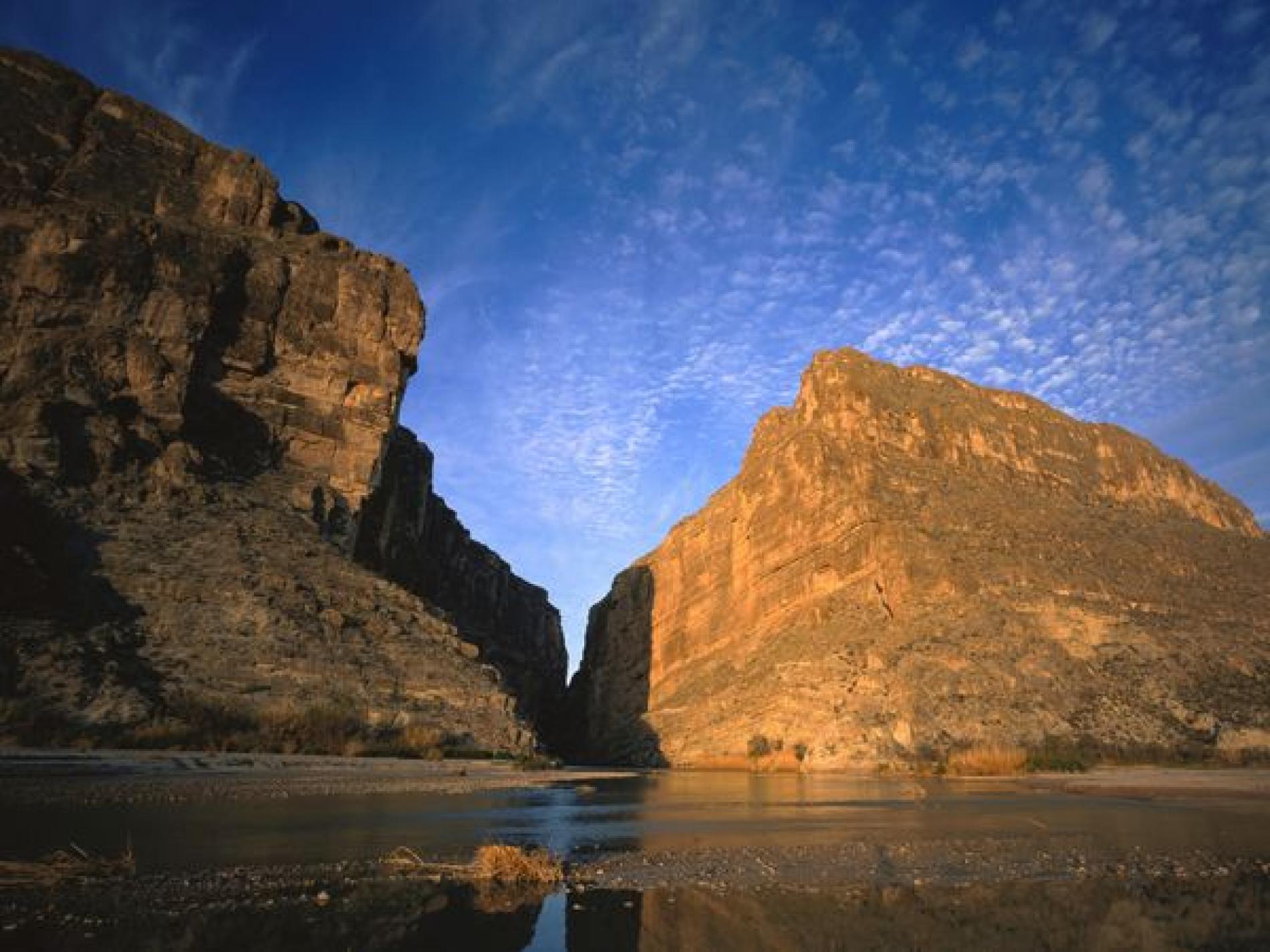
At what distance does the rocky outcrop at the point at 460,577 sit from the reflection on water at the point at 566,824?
30847 millimetres

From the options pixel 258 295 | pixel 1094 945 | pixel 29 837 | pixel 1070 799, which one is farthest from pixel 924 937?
pixel 258 295

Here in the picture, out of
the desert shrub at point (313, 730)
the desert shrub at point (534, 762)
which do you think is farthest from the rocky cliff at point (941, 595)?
the desert shrub at point (313, 730)

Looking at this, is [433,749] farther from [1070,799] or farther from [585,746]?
[585,746]

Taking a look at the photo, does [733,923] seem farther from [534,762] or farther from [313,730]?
[534,762]

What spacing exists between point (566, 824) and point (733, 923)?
6.52 meters

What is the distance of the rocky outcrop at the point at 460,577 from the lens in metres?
48.9

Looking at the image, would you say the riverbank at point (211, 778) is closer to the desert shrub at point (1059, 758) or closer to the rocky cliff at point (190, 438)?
the rocky cliff at point (190, 438)

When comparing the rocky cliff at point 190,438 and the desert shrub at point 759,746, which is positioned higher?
the rocky cliff at point 190,438

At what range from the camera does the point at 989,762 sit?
2741 centimetres

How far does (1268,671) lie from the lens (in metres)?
34.4

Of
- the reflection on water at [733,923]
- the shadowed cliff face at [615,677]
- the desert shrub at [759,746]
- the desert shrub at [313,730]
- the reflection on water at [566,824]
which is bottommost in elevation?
the reflection on water at [733,923]

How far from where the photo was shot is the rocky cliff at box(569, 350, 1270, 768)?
32.3m

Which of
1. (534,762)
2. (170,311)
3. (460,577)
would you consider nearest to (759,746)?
(534,762)

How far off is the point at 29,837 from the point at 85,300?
3431 centimetres
